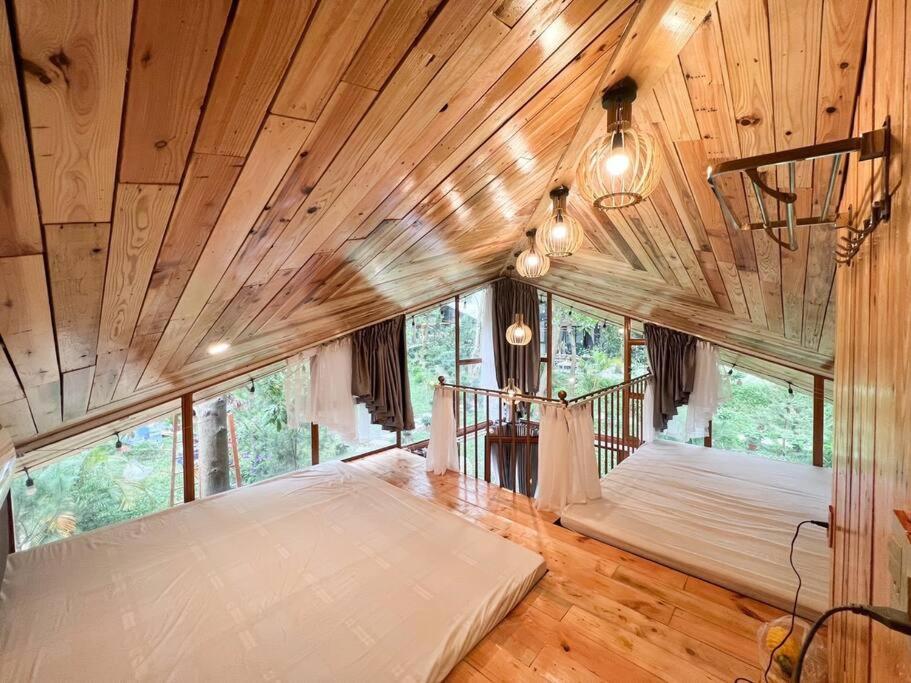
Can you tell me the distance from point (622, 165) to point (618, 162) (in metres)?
0.02

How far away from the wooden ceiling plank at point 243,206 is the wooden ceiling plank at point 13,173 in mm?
444

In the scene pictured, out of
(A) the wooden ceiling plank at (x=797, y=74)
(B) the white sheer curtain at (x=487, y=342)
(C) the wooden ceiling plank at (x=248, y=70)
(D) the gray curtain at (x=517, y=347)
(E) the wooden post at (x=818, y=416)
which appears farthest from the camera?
(B) the white sheer curtain at (x=487, y=342)

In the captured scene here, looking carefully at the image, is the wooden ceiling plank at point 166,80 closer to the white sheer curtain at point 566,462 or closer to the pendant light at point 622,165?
the pendant light at point 622,165

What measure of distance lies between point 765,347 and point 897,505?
11.5 feet

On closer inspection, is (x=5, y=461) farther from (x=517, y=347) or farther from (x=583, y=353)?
(x=583, y=353)

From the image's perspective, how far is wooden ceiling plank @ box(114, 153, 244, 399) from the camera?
43.3 inches

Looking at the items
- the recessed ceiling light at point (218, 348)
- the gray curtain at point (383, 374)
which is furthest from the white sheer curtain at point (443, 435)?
the recessed ceiling light at point (218, 348)

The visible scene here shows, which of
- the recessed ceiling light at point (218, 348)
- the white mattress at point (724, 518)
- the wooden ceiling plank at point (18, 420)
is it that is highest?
the recessed ceiling light at point (218, 348)

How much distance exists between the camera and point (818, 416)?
3.47 m

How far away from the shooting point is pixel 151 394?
2895 mm

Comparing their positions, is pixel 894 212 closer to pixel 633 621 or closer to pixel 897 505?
pixel 897 505

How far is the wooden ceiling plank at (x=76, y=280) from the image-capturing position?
1102mm

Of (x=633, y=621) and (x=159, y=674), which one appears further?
(x=633, y=621)

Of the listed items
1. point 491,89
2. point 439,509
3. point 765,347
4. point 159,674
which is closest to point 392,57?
point 491,89
